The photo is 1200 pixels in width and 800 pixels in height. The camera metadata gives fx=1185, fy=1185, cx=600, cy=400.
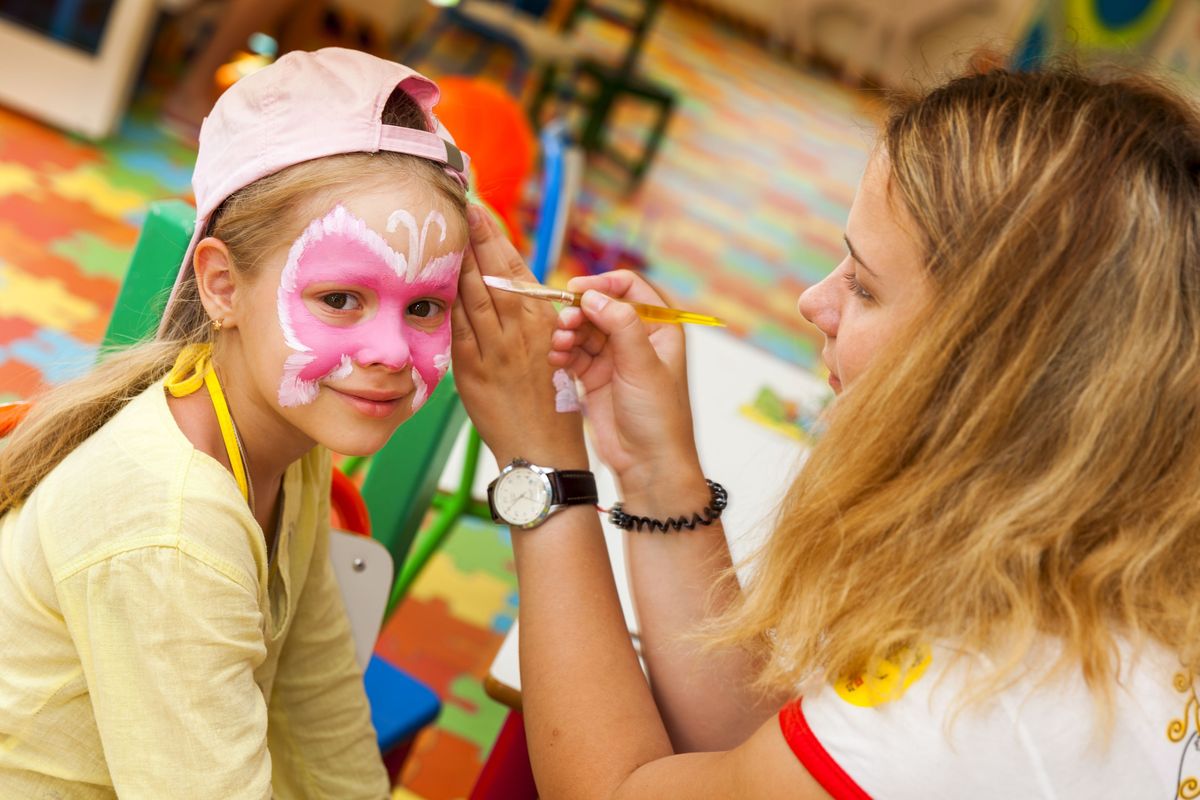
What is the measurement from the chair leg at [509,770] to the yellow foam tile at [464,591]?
4.20 feet

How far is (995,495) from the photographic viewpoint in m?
0.87

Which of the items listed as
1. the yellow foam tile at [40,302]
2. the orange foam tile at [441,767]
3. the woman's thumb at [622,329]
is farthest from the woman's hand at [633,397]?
the yellow foam tile at [40,302]

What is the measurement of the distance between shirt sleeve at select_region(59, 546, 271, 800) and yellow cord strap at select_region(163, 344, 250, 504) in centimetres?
11

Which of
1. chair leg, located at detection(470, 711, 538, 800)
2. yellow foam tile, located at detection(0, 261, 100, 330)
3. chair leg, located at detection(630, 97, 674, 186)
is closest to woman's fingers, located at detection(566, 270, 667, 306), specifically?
chair leg, located at detection(470, 711, 538, 800)

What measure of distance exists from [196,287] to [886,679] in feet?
2.22

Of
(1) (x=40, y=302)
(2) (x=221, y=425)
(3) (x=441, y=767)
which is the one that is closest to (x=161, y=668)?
(2) (x=221, y=425)

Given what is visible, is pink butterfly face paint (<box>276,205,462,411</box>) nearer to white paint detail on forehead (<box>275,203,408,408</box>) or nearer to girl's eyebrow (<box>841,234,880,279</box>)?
white paint detail on forehead (<box>275,203,408,408</box>)

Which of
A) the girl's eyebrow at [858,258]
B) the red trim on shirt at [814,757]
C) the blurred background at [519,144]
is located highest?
the girl's eyebrow at [858,258]

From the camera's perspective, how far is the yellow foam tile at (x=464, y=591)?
8.52 ft

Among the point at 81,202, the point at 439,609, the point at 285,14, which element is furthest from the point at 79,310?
the point at 285,14

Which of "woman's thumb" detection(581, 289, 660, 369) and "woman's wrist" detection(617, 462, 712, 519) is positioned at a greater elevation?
"woman's thumb" detection(581, 289, 660, 369)

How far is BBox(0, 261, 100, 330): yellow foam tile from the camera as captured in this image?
2.87m

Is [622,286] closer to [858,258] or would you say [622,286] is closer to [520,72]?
[858,258]

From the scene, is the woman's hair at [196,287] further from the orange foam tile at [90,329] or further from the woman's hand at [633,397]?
the orange foam tile at [90,329]
